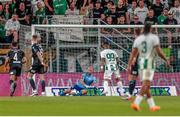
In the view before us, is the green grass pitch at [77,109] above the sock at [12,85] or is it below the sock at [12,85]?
above

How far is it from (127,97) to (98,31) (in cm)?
626

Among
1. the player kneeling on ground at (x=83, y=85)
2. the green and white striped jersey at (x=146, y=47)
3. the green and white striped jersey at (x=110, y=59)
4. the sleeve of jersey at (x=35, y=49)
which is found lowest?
the player kneeling on ground at (x=83, y=85)

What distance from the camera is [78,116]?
50.2ft

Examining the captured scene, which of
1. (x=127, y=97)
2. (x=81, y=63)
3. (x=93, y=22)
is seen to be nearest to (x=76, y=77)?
(x=81, y=63)

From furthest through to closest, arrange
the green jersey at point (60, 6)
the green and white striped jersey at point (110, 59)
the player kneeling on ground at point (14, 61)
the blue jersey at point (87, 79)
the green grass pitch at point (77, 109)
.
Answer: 1. the green jersey at point (60, 6)
2. the blue jersey at point (87, 79)
3. the player kneeling on ground at point (14, 61)
4. the green and white striped jersey at point (110, 59)
5. the green grass pitch at point (77, 109)

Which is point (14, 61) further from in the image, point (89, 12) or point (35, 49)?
point (89, 12)

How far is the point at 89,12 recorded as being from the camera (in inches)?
1143

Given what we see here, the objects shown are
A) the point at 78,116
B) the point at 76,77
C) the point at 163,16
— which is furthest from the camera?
the point at 163,16

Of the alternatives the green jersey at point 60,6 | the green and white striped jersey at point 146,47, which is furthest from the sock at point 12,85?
the green and white striped jersey at point 146,47

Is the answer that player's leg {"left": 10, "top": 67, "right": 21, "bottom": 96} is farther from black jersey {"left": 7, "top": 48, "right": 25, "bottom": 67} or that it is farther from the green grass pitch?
the green grass pitch

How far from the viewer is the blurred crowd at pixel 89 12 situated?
28.3 meters

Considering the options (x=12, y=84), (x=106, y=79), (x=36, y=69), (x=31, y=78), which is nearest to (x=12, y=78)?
(x=12, y=84)

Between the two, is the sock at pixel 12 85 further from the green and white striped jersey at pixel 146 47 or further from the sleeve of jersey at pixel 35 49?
the green and white striped jersey at pixel 146 47

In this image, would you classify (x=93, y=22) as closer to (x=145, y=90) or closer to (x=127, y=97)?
(x=127, y=97)
